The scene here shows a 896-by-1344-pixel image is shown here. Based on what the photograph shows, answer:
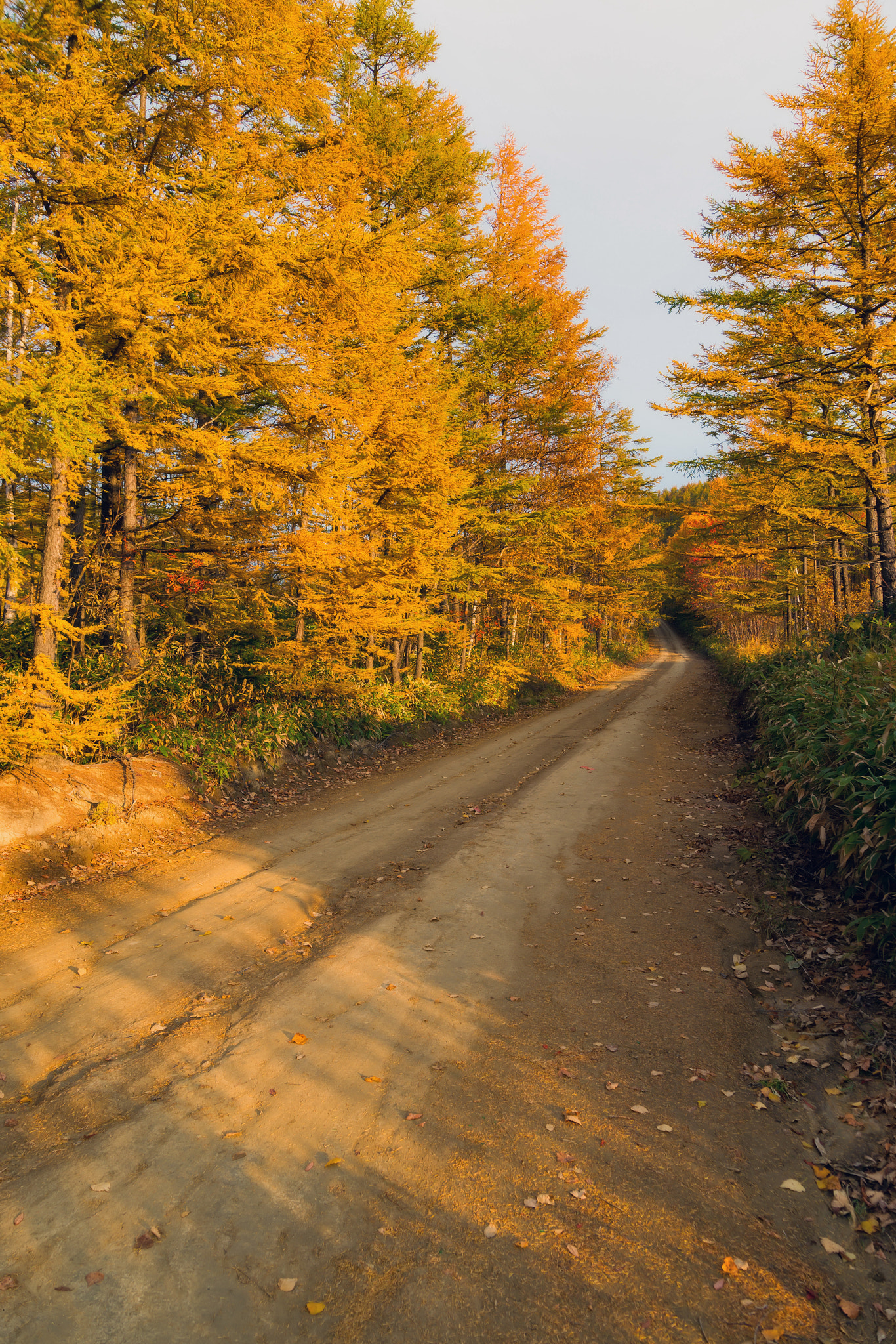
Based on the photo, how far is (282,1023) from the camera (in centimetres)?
491

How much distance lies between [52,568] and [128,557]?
7.96 ft

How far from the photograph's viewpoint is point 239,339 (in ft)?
32.4

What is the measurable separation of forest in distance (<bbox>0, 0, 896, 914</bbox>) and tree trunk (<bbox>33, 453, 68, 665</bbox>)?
1.3 inches

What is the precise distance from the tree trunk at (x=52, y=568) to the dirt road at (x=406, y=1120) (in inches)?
124

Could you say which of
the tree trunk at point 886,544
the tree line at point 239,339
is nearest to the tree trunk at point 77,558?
the tree line at point 239,339

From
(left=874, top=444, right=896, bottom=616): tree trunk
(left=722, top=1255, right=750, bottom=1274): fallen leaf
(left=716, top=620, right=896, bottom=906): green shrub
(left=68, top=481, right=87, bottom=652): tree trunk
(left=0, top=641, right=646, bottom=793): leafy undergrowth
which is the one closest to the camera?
(left=722, top=1255, right=750, bottom=1274): fallen leaf

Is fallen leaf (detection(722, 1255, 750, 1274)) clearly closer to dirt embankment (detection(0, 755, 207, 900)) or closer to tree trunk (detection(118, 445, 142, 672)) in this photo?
dirt embankment (detection(0, 755, 207, 900))

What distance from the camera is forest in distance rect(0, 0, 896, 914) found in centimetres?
725

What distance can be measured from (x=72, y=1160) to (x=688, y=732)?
1525 centimetres

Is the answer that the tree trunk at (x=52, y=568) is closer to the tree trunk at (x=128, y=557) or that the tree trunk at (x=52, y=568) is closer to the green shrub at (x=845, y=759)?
the tree trunk at (x=128, y=557)

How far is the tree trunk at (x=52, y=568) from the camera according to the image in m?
7.70

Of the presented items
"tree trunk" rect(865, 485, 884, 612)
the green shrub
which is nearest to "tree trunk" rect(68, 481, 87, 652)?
the green shrub

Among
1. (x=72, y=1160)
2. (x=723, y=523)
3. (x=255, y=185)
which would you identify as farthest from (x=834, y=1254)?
(x=723, y=523)

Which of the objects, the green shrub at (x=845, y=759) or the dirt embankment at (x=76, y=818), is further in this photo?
the dirt embankment at (x=76, y=818)
